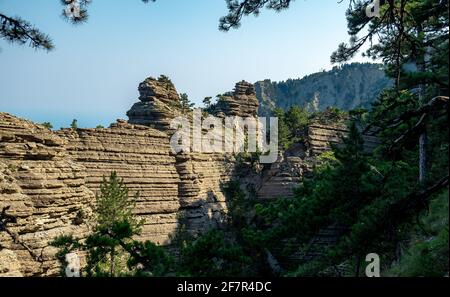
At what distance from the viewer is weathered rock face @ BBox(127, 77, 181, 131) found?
42.2 meters

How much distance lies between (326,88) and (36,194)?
150943mm

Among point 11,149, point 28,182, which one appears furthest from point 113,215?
point 11,149

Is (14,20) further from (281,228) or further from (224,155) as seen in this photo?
(224,155)

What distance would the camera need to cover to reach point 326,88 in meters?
166

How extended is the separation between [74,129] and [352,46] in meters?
30.7

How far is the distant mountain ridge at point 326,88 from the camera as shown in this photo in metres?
159

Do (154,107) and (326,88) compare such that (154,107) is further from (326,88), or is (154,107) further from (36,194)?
(326,88)

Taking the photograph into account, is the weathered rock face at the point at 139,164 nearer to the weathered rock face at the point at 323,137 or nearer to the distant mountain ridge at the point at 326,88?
the weathered rock face at the point at 323,137

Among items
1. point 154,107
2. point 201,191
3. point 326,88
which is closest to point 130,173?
point 154,107

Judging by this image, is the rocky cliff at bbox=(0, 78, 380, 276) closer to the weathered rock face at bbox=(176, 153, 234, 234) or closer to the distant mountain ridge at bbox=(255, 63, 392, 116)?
the weathered rock face at bbox=(176, 153, 234, 234)

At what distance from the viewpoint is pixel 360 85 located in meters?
160

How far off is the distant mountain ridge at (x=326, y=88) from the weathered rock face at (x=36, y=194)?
12833 cm

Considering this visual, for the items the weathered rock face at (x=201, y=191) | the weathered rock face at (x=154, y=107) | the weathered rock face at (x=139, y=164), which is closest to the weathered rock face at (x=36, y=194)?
the weathered rock face at (x=139, y=164)

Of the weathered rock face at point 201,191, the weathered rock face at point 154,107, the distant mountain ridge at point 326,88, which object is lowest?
the weathered rock face at point 201,191
